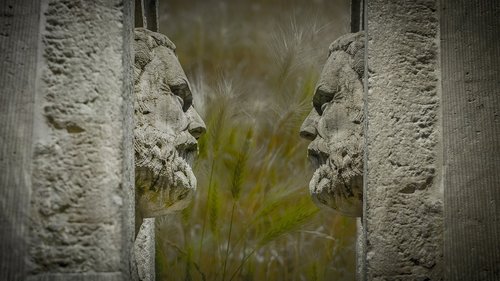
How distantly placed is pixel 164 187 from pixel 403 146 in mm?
822


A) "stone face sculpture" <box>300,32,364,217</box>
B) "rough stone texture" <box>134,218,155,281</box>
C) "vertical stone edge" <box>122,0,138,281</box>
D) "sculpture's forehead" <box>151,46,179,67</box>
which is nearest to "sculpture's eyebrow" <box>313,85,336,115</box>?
"stone face sculpture" <box>300,32,364,217</box>

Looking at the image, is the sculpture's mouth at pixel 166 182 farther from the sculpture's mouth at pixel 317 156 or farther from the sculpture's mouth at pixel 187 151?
the sculpture's mouth at pixel 317 156

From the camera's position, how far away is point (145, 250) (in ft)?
8.98

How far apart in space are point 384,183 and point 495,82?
1.51ft

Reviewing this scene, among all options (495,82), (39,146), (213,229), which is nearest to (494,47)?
(495,82)

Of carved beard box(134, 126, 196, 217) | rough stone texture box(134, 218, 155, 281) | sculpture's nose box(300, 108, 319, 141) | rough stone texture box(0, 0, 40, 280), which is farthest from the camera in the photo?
rough stone texture box(134, 218, 155, 281)

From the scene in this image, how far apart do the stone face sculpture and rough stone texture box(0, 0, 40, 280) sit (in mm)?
999

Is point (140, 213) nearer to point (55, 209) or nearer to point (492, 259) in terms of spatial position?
point (55, 209)

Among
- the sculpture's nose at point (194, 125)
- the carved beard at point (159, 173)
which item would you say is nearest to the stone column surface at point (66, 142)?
the carved beard at point (159, 173)

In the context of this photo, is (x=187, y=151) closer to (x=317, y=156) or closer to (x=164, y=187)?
(x=164, y=187)

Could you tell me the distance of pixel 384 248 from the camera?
74.4 inches

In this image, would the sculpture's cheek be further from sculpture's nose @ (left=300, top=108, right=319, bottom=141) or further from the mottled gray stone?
the mottled gray stone

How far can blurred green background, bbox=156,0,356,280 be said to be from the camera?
3283 millimetres

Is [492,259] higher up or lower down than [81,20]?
lower down
